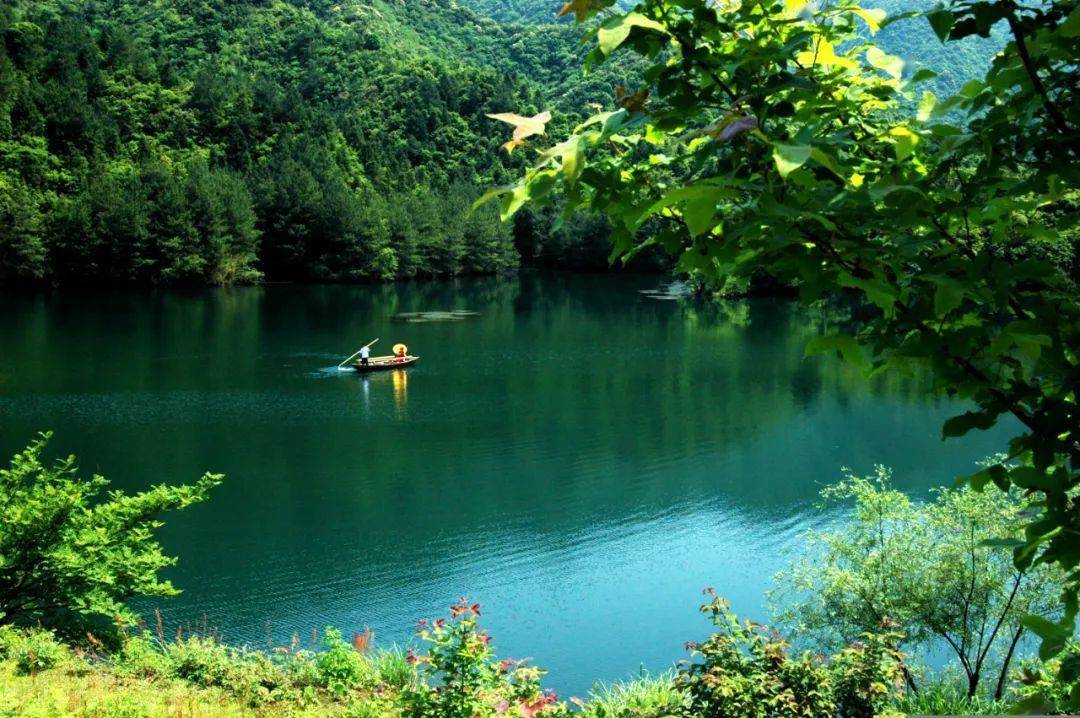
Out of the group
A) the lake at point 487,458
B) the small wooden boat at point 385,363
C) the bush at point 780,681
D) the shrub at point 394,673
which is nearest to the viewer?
the bush at point 780,681

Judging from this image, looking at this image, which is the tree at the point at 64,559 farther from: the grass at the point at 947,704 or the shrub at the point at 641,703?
the grass at the point at 947,704

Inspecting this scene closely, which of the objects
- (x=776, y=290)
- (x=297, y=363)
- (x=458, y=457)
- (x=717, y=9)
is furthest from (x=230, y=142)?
(x=717, y=9)

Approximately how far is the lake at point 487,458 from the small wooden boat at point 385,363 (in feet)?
1.92

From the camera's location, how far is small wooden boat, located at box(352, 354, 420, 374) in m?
34.1

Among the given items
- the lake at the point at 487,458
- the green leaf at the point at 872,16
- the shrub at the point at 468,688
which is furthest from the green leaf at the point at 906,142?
the lake at the point at 487,458

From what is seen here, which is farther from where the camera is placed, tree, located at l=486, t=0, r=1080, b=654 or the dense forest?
the dense forest

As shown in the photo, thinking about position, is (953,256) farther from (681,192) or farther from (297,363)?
(297,363)

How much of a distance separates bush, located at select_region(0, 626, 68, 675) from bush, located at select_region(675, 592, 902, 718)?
5.03 meters

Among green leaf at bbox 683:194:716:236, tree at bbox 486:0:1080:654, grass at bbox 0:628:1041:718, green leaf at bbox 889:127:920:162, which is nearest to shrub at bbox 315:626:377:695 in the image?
grass at bbox 0:628:1041:718

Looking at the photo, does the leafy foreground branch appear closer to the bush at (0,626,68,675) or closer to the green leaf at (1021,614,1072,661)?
the bush at (0,626,68,675)

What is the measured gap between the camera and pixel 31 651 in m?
7.83

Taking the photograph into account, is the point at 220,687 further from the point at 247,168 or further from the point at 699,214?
the point at 247,168

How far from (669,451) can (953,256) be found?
75.3 feet

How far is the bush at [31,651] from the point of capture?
7.72 metres
